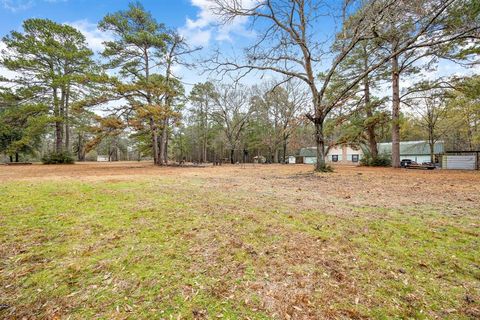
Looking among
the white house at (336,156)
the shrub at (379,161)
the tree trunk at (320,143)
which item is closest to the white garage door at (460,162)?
the shrub at (379,161)

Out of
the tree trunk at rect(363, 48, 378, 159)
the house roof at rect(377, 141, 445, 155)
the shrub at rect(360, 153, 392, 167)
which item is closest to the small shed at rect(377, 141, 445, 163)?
the house roof at rect(377, 141, 445, 155)

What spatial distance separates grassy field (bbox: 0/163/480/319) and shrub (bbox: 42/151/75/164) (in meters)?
18.6

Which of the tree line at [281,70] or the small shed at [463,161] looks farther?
the small shed at [463,161]

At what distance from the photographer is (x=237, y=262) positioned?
2.19 metres

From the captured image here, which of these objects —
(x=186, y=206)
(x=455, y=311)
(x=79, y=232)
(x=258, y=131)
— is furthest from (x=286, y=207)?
(x=258, y=131)

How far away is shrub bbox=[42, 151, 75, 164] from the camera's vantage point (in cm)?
→ 1827

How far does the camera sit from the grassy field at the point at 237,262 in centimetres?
158

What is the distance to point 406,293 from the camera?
1.71 m

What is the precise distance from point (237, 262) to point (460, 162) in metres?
19.2

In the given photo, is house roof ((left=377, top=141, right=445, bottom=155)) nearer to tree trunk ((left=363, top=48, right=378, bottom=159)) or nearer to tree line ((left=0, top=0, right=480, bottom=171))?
tree line ((left=0, top=0, right=480, bottom=171))

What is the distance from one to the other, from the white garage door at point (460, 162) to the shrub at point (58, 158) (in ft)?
99.4

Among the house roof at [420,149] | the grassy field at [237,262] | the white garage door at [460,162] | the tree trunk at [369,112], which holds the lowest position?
the grassy field at [237,262]

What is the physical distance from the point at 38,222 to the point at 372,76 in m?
17.6

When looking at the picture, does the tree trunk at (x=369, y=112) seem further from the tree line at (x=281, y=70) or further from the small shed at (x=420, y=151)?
the small shed at (x=420, y=151)
